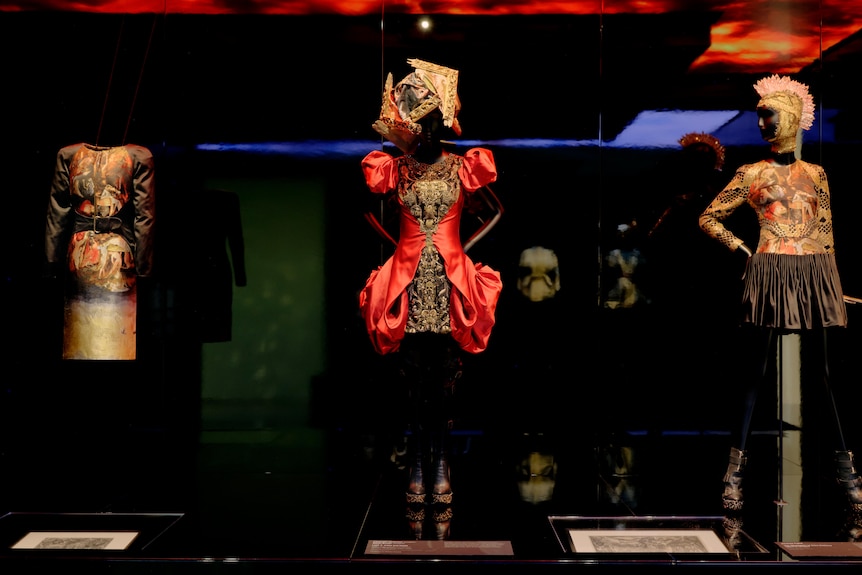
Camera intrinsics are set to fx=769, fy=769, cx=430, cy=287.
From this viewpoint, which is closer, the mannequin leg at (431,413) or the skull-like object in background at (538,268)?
the mannequin leg at (431,413)

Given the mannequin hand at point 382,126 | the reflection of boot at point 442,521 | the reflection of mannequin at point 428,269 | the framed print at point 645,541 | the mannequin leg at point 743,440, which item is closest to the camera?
the framed print at point 645,541

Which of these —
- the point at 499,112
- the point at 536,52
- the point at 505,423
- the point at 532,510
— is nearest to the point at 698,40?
the point at 536,52

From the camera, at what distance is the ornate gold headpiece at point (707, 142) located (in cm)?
489

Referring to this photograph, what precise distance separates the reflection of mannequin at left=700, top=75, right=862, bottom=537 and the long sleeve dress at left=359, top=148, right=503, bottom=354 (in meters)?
1.28

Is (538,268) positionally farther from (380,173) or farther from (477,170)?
(380,173)

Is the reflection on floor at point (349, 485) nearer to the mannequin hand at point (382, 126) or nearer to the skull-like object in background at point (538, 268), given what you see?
the skull-like object in background at point (538, 268)

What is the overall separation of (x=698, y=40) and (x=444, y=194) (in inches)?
91.6

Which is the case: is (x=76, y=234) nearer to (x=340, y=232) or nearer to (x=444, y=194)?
(x=340, y=232)

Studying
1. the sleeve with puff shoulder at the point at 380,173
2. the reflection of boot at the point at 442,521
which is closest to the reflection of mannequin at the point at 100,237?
the sleeve with puff shoulder at the point at 380,173

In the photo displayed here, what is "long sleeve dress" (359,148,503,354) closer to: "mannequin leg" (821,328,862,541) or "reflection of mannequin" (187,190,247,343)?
"reflection of mannequin" (187,190,247,343)

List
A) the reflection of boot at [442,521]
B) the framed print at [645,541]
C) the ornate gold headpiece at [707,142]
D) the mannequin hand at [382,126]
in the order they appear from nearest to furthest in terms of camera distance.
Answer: the framed print at [645,541], the reflection of boot at [442,521], the mannequin hand at [382,126], the ornate gold headpiece at [707,142]

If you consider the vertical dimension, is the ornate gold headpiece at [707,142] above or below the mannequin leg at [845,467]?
above

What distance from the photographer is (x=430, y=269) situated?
3623 mm

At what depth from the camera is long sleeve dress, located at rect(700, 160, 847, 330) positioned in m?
3.69
